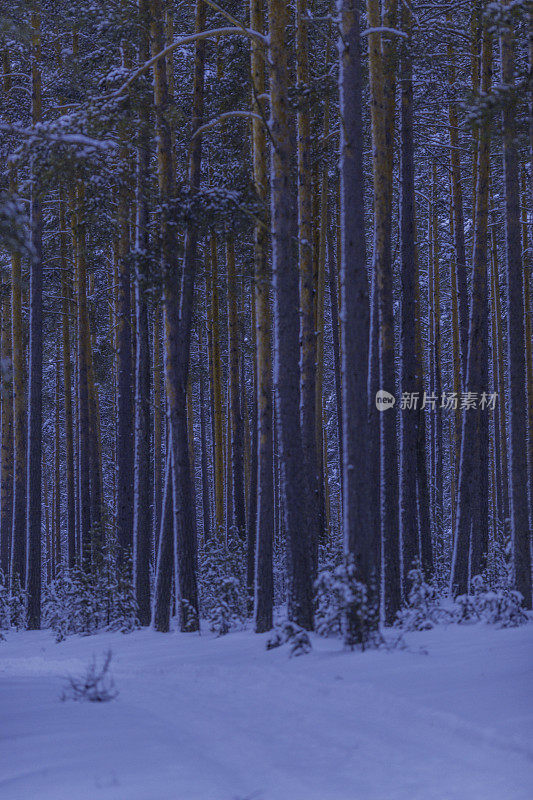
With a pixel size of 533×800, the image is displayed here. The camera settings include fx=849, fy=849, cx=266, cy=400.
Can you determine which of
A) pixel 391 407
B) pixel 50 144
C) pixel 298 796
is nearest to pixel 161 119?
pixel 50 144

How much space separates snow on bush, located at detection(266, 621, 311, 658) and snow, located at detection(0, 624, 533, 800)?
16cm

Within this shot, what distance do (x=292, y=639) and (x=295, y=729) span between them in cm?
255

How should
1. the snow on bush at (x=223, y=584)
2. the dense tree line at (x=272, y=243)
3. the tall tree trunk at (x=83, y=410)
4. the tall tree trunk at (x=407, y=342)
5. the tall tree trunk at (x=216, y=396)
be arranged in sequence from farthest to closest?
1. the tall tree trunk at (x=216, y=396)
2. the tall tree trunk at (x=83, y=410)
3. the tall tree trunk at (x=407, y=342)
4. the snow on bush at (x=223, y=584)
5. the dense tree line at (x=272, y=243)

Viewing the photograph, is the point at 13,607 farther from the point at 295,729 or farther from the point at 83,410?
the point at 295,729

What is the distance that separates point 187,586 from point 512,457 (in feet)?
15.3

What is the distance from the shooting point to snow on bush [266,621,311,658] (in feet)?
25.7

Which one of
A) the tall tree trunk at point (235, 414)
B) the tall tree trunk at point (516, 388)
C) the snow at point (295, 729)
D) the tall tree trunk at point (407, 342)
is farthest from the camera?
the tall tree trunk at point (235, 414)

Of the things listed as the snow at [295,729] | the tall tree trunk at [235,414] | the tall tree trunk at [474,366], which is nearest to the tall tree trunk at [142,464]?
the tall tree trunk at [235,414]

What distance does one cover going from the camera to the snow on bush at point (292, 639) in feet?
25.7

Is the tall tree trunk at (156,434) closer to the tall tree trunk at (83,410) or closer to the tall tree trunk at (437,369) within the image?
the tall tree trunk at (83,410)

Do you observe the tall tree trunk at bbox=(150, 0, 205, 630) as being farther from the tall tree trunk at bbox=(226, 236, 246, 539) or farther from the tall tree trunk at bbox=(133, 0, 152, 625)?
the tall tree trunk at bbox=(226, 236, 246, 539)

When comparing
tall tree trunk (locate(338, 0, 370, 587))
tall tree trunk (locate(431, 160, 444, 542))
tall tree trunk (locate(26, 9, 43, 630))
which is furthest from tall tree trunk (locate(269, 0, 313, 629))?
tall tree trunk (locate(431, 160, 444, 542))

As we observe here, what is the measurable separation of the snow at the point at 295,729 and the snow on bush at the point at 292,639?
0.16 metres

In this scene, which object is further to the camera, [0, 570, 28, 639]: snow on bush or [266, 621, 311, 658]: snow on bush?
[0, 570, 28, 639]: snow on bush
